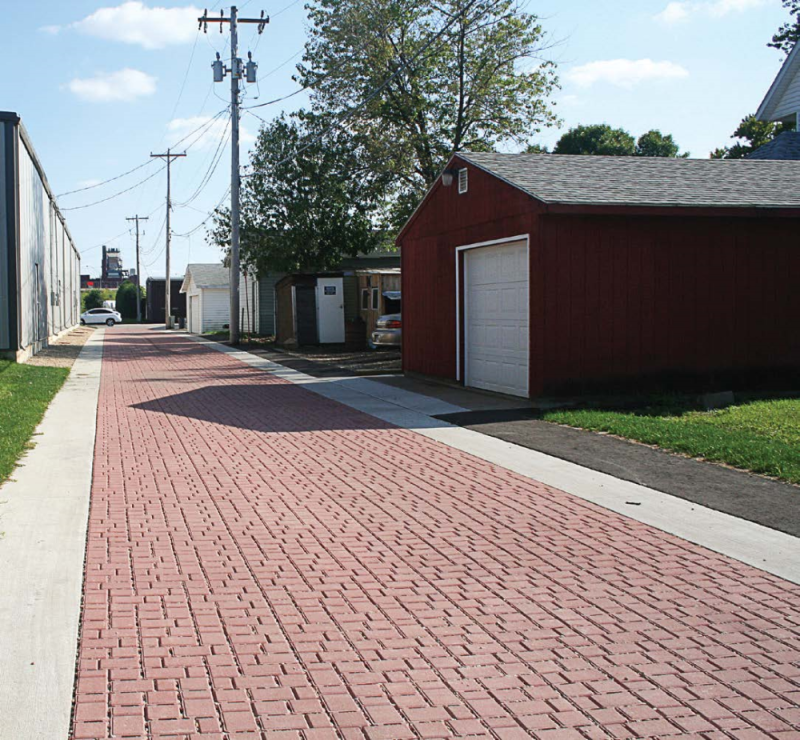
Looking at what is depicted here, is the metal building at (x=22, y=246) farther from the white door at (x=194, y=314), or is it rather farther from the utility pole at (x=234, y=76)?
the white door at (x=194, y=314)

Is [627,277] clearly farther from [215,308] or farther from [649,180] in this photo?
[215,308]

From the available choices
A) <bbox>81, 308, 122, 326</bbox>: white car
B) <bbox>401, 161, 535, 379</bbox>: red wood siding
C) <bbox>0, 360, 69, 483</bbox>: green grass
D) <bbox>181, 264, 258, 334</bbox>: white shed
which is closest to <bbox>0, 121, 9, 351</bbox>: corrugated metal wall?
<bbox>0, 360, 69, 483</bbox>: green grass

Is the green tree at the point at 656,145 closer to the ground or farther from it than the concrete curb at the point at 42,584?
farther from it

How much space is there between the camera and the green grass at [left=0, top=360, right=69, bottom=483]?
10.0 m

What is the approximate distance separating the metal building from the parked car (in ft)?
32.2

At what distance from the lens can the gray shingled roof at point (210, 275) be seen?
55.3 meters

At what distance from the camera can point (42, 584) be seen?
18.4ft

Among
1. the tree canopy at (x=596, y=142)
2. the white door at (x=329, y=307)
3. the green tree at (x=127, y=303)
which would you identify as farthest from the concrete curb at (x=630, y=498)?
the green tree at (x=127, y=303)

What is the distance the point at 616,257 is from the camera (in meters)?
14.1

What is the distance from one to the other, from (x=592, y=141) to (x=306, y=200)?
29053mm

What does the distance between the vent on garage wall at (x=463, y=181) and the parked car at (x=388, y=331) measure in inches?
409

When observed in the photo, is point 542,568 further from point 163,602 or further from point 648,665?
point 163,602

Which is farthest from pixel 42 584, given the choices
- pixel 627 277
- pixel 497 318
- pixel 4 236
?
pixel 4 236

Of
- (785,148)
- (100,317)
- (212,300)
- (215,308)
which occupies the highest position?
(785,148)
